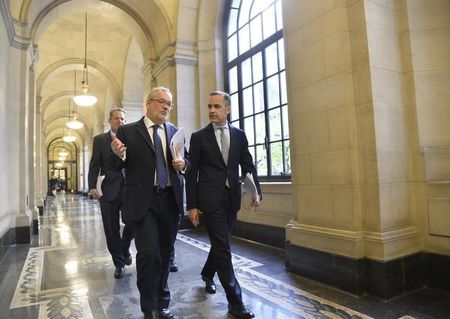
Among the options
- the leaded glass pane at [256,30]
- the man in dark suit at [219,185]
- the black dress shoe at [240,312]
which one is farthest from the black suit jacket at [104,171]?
the leaded glass pane at [256,30]

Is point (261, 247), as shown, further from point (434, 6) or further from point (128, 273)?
point (434, 6)

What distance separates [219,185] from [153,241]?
688mm

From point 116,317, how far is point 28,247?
408 cm

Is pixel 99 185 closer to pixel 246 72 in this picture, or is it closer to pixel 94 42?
pixel 246 72

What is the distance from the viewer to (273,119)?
18.6 ft

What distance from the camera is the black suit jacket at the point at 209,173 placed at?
2721mm

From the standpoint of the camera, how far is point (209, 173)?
2.78 metres

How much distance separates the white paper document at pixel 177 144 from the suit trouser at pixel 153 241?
28 cm

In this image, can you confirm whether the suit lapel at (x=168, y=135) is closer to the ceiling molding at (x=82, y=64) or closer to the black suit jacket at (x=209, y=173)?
the black suit jacket at (x=209, y=173)

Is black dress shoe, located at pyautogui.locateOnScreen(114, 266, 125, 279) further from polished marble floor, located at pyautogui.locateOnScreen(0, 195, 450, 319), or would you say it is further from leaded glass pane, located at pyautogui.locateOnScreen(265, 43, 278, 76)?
leaded glass pane, located at pyautogui.locateOnScreen(265, 43, 278, 76)

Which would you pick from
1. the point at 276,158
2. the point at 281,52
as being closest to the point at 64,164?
the point at 276,158

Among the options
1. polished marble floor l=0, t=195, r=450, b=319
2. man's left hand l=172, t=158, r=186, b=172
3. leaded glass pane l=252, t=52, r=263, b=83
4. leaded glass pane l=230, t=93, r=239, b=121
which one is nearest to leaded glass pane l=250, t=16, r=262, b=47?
leaded glass pane l=252, t=52, r=263, b=83

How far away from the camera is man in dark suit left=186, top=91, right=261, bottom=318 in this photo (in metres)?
2.62

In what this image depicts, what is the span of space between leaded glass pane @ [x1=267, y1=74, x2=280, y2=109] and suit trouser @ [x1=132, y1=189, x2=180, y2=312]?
3.56 m
